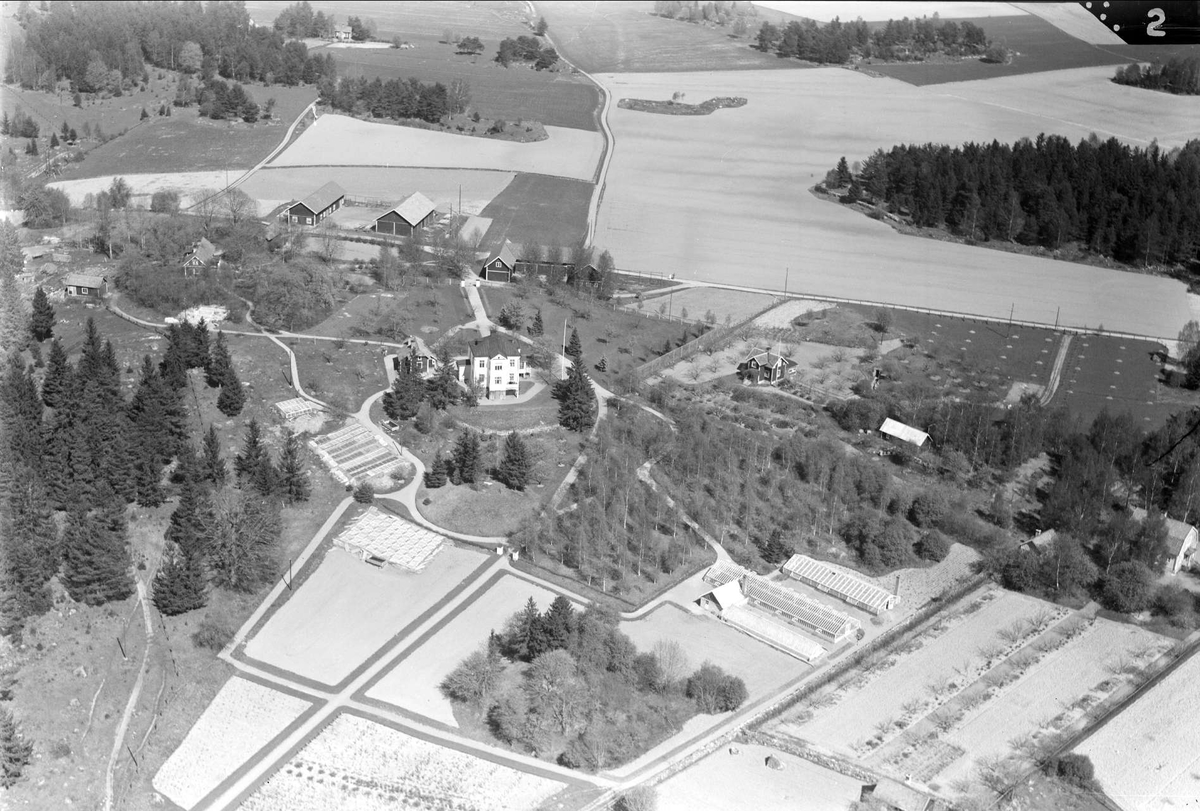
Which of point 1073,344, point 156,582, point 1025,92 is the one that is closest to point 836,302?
point 1073,344

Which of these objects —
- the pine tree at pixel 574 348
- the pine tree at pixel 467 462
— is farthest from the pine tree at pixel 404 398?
the pine tree at pixel 574 348

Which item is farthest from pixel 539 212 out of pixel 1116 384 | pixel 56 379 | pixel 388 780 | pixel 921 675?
pixel 388 780

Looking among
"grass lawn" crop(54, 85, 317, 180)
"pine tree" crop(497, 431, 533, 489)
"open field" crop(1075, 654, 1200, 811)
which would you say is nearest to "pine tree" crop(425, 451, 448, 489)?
"pine tree" crop(497, 431, 533, 489)

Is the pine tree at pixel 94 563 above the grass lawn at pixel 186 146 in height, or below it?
below

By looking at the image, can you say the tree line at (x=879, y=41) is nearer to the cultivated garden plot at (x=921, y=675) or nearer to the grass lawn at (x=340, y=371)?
→ the grass lawn at (x=340, y=371)

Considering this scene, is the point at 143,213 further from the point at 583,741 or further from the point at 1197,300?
the point at 1197,300

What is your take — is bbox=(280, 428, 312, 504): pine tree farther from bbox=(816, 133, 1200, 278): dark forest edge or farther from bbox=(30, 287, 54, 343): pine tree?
bbox=(816, 133, 1200, 278): dark forest edge
